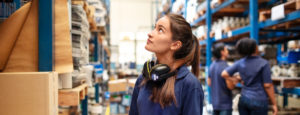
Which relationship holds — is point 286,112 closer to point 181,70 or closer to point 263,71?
point 263,71

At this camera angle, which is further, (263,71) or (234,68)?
(234,68)

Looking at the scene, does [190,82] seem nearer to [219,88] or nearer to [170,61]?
[170,61]

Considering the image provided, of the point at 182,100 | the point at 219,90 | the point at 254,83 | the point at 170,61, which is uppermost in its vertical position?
the point at 170,61

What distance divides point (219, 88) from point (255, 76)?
2.38ft

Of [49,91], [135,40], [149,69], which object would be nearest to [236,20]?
[149,69]

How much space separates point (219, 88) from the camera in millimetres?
3773

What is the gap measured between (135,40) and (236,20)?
10926 millimetres

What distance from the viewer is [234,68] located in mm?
3525

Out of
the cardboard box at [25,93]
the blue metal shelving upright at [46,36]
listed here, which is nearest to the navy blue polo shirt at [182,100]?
the cardboard box at [25,93]

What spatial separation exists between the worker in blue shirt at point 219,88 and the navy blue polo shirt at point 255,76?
1.48ft

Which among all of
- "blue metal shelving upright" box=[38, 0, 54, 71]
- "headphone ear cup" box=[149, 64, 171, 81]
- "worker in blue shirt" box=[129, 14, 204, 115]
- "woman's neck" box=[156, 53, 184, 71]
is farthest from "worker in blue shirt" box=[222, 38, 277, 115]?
"blue metal shelving upright" box=[38, 0, 54, 71]

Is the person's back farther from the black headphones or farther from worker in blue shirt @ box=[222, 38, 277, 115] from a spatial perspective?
the black headphones

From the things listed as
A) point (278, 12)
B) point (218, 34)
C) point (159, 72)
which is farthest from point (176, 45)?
point (218, 34)

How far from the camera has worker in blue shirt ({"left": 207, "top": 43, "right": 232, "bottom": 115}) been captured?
3695mm
